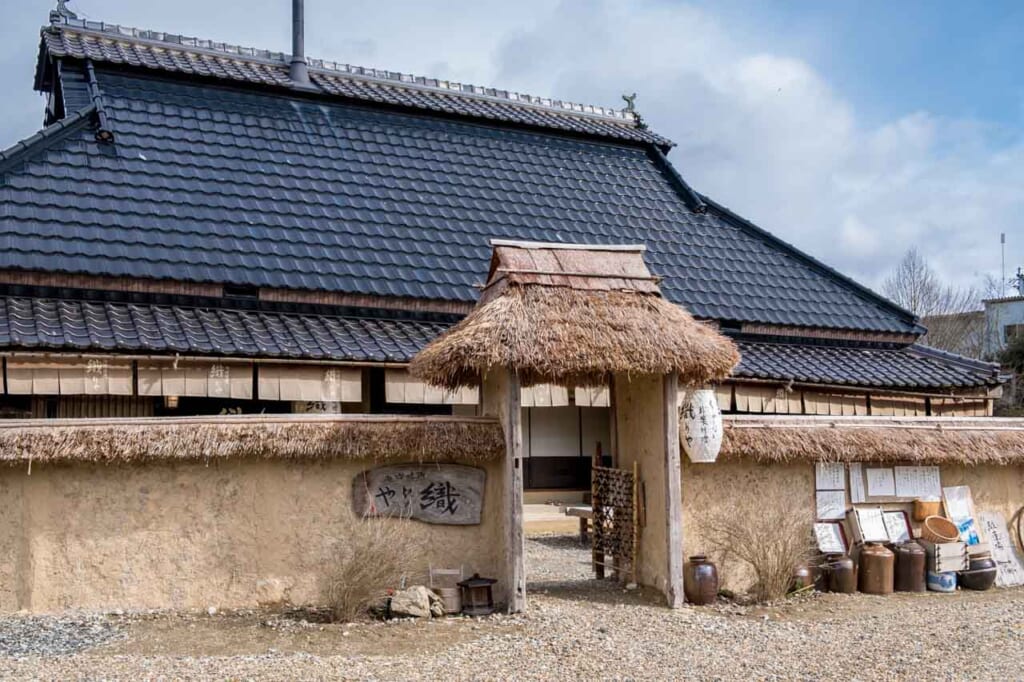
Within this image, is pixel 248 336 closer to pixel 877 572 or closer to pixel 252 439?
pixel 252 439

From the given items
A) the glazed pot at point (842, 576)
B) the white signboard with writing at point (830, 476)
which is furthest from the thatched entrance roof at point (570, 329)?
the glazed pot at point (842, 576)

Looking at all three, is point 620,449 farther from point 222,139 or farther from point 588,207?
point 222,139

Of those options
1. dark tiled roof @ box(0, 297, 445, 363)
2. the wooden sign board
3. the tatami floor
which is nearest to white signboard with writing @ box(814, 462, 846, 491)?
the wooden sign board

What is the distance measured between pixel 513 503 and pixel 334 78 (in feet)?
33.4

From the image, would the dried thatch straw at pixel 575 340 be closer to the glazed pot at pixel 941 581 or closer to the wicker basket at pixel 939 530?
the wicker basket at pixel 939 530

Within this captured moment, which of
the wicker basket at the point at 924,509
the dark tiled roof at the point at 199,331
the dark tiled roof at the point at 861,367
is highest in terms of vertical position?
the dark tiled roof at the point at 199,331

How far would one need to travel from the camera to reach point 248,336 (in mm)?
11102

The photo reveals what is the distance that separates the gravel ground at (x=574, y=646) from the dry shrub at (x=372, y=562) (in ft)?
0.85

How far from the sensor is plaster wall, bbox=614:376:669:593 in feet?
31.1

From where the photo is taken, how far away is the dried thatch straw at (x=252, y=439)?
8188mm

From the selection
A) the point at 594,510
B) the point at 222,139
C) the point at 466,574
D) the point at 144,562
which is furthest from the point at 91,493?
the point at 222,139

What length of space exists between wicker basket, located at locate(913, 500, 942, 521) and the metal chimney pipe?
10.9m

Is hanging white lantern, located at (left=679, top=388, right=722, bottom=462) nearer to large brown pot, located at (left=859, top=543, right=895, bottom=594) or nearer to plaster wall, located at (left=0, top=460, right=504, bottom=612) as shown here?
large brown pot, located at (left=859, top=543, right=895, bottom=594)

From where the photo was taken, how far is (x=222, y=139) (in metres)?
14.1
